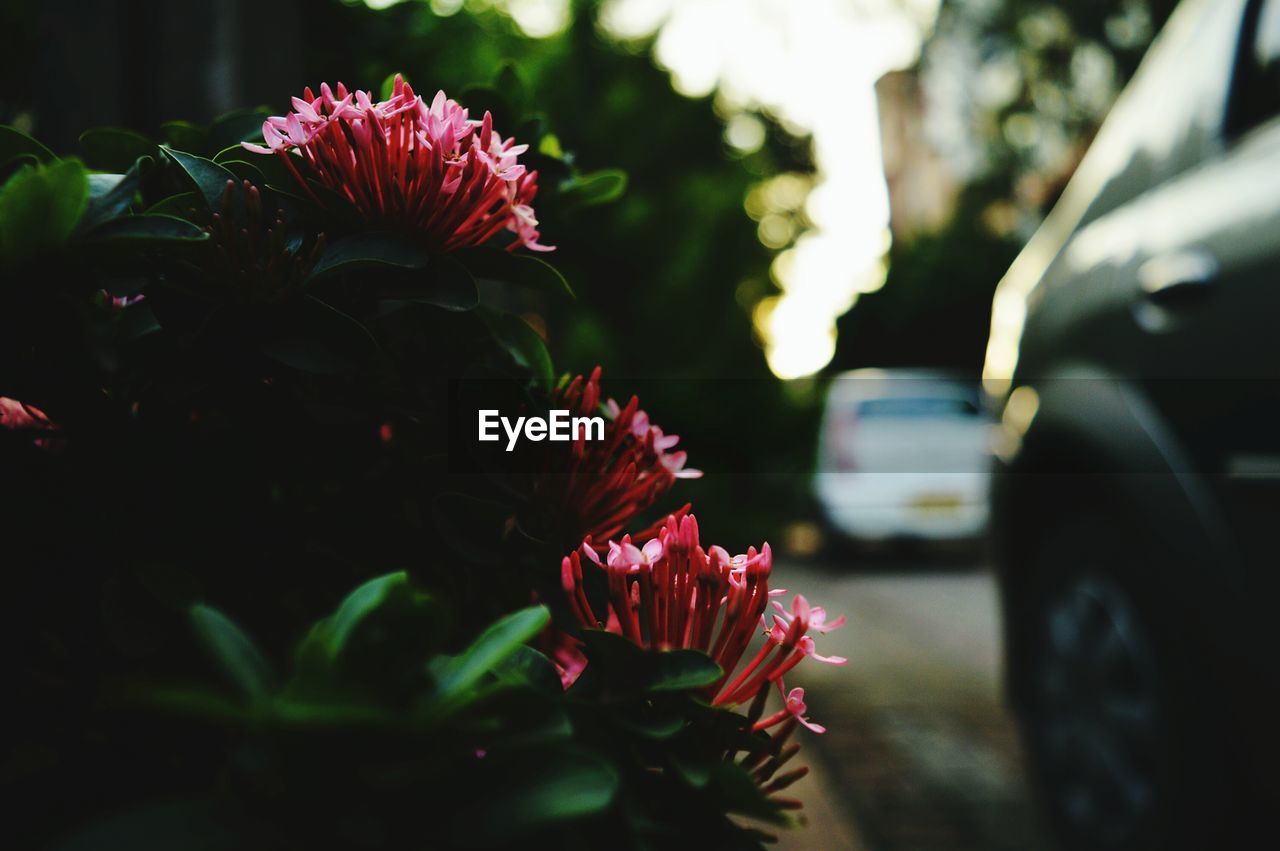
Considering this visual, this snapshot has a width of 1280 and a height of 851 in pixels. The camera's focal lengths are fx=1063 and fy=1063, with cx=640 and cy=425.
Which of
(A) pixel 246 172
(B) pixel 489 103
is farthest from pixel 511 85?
(A) pixel 246 172

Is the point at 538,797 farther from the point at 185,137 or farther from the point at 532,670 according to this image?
the point at 185,137

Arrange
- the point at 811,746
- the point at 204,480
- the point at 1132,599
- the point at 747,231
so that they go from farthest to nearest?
1. the point at 747,231
2. the point at 811,746
3. the point at 1132,599
4. the point at 204,480

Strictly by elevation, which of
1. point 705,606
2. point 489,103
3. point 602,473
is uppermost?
point 489,103

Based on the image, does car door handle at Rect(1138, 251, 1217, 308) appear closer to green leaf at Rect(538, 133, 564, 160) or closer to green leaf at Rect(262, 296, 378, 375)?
→ green leaf at Rect(538, 133, 564, 160)

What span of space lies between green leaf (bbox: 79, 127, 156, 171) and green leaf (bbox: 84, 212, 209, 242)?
0.92 feet

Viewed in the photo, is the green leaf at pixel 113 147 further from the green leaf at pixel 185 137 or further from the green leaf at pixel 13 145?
the green leaf at pixel 13 145

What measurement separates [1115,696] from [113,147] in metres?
2.41

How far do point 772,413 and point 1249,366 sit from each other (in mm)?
8791

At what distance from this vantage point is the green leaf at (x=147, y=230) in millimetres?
691

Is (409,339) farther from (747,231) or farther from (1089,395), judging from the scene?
(747,231)

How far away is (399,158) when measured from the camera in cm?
82

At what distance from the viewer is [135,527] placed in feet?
2.58

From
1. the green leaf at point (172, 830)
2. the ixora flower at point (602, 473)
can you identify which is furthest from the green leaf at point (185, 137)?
the green leaf at point (172, 830)

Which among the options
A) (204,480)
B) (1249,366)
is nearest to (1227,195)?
(1249,366)
